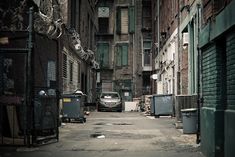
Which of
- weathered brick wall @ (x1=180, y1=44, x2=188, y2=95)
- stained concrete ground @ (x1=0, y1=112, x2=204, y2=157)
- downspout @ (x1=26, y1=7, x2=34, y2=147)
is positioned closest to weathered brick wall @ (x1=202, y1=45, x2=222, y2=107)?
stained concrete ground @ (x1=0, y1=112, x2=204, y2=157)

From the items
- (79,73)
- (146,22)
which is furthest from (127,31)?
(79,73)

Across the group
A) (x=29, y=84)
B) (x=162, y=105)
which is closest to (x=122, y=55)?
(x=162, y=105)

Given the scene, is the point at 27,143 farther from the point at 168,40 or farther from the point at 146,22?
the point at 146,22

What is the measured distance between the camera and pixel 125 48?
4859 centimetres

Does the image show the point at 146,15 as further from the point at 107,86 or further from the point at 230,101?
the point at 230,101

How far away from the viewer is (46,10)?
18812mm

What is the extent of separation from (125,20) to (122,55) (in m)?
3.48

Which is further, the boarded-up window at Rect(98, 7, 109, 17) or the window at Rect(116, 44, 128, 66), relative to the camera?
the boarded-up window at Rect(98, 7, 109, 17)

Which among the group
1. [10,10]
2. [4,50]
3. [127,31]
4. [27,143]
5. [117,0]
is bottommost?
[27,143]

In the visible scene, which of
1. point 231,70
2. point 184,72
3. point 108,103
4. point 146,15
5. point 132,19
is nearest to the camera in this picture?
point 231,70

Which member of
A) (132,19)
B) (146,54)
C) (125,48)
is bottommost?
(146,54)

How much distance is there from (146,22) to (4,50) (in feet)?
123

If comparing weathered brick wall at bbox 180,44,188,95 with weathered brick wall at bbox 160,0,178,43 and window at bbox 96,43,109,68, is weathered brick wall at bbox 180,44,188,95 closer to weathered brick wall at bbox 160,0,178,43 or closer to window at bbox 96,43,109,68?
weathered brick wall at bbox 160,0,178,43

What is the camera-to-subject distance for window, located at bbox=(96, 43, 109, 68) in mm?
49500
